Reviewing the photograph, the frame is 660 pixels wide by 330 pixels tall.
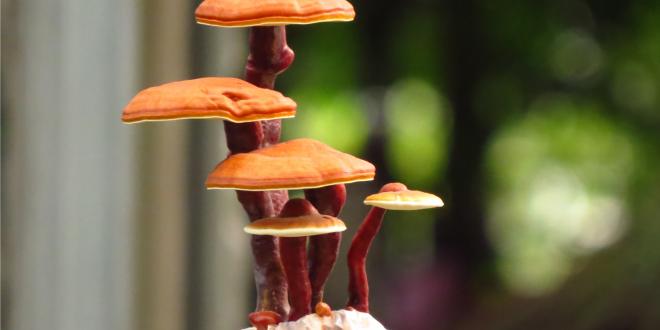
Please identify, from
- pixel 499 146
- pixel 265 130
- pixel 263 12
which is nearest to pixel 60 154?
pixel 265 130

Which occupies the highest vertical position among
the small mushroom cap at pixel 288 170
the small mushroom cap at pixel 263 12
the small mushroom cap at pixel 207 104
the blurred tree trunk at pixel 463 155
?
the small mushroom cap at pixel 263 12

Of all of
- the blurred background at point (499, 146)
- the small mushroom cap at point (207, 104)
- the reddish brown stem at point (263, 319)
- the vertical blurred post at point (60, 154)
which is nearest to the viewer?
the small mushroom cap at point (207, 104)

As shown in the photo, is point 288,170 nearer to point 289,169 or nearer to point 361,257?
point 289,169

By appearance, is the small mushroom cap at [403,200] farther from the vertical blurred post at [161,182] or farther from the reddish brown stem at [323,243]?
the vertical blurred post at [161,182]

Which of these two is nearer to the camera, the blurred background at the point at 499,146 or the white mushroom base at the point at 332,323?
the white mushroom base at the point at 332,323

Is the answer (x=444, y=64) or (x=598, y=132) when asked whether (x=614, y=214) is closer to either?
(x=598, y=132)

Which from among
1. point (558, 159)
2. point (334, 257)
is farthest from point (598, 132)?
point (334, 257)

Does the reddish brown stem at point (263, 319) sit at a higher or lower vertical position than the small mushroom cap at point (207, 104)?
lower

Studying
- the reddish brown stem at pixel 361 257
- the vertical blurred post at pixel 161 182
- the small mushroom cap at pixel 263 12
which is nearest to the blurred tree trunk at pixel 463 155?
the vertical blurred post at pixel 161 182

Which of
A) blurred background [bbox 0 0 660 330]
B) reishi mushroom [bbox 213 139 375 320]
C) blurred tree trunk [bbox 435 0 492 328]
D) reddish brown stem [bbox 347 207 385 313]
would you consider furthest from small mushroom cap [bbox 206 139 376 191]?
blurred tree trunk [bbox 435 0 492 328]
